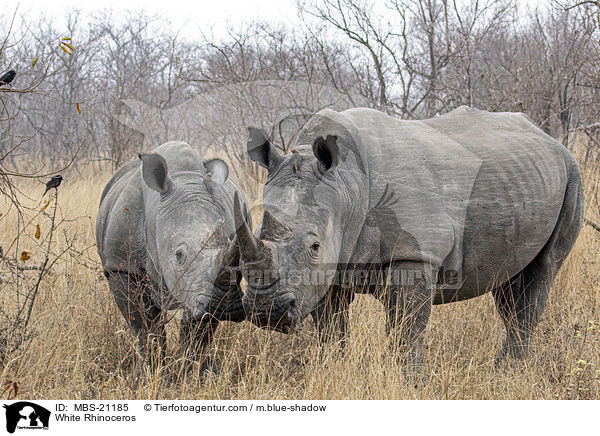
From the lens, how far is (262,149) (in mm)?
3256

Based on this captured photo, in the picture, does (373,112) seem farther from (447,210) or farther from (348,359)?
(348,359)

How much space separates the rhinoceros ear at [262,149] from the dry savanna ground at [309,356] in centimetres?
98

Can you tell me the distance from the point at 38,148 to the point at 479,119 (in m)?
12.8

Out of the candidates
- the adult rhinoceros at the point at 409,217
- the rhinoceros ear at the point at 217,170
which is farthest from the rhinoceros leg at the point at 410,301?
the rhinoceros ear at the point at 217,170

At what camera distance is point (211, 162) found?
404 cm

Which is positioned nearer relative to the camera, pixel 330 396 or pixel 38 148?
pixel 330 396

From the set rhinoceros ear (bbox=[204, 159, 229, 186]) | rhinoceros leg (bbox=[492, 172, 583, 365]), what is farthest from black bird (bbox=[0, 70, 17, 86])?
rhinoceros leg (bbox=[492, 172, 583, 365])

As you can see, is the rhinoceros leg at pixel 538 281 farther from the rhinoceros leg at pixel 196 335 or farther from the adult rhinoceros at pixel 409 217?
the rhinoceros leg at pixel 196 335

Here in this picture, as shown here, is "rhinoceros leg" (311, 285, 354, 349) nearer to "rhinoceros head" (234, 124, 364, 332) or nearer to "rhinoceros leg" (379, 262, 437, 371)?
"rhinoceros leg" (379, 262, 437, 371)

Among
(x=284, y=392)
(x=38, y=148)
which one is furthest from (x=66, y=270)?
(x=38, y=148)

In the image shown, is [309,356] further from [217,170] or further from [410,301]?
[217,170]

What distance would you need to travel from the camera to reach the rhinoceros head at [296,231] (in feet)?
9.32

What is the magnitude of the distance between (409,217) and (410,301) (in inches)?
17.4
